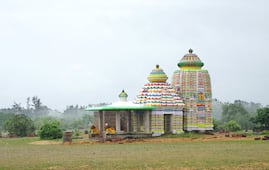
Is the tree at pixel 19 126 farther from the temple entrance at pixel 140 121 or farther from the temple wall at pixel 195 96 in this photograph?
the temple wall at pixel 195 96

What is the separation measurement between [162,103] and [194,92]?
147 inches

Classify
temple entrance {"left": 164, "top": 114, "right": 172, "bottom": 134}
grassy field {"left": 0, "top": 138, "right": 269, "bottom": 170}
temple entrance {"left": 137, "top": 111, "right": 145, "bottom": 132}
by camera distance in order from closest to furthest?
grassy field {"left": 0, "top": 138, "right": 269, "bottom": 170}, temple entrance {"left": 137, "top": 111, "right": 145, "bottom": 132}, temple entrance {"left": 164, "top": 114, "right": 172, "bottom": 134}

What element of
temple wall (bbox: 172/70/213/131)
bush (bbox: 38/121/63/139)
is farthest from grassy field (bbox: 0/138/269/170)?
temple wall (bbox: 172/70/213/131)

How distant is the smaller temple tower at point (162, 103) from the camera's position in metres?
49.0

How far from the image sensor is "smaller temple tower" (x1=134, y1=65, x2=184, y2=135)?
4903cm

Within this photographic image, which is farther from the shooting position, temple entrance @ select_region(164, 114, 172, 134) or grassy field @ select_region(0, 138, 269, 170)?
temple entrance @ select_region(164, 114, 172, 134)

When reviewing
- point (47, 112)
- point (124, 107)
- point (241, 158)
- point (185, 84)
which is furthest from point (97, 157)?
point (47, 112)

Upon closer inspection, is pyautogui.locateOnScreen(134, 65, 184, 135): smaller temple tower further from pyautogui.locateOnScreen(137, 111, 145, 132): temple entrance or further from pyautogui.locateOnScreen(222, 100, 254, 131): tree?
pyautogui.locateOnScreen(222, 100, 254, 131): tree

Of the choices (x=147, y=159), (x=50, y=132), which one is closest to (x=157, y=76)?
(x=50, y=132)

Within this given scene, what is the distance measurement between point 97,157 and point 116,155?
1391 millimetres

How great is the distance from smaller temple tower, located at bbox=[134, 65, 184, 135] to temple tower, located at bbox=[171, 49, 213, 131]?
1.15 metres

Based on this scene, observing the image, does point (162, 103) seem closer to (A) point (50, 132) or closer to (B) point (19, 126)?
(A) point (50, 132)

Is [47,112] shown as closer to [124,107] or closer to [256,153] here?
[124,107]

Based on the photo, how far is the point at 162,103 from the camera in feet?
161
